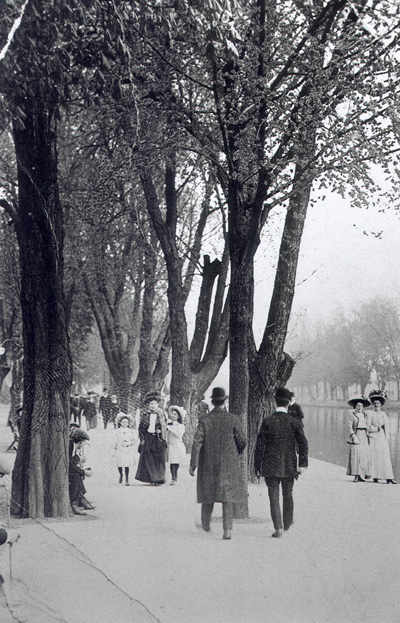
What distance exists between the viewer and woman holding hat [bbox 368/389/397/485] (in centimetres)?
1614

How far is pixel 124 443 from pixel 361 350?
1858 inches

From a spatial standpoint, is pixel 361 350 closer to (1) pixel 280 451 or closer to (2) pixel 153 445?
(2) pixel 153 445

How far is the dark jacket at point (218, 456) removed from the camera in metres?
9.24

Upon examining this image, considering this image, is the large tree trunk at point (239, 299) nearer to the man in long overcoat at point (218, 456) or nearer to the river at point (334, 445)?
the man in long overcoat at point (218, 456)

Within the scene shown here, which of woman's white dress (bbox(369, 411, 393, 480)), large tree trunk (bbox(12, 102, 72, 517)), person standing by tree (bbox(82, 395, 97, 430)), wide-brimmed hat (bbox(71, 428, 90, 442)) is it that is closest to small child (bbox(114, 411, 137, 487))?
wide-brimmed hat (bbox(71, 428, 90, 442))

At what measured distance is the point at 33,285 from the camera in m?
10.9

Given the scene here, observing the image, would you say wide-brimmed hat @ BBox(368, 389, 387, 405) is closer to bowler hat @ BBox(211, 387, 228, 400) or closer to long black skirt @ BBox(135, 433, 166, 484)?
long black skirt @ BBox(135, 433, 166, 484)

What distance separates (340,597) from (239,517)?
398 cm

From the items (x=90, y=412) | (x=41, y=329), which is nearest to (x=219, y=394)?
(x=41, y=329)

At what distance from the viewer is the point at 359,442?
1648 cm

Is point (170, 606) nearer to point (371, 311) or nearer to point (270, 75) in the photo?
point (270, 75)

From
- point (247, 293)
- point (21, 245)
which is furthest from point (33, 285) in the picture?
point (247, 293)

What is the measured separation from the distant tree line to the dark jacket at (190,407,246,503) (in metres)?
43.5

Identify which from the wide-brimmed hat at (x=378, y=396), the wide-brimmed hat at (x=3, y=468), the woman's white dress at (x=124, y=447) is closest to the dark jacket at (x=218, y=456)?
the wide-brimmed hat at (x=3, y=468)
